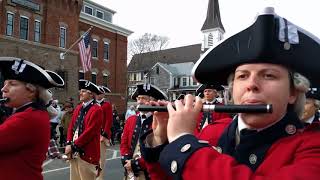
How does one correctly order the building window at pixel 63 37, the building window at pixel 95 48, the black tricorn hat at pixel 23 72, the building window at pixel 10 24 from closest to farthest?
the black tricorn hat at pixel 23 72 → the building window at pixel 10 24 → the building window at pixel 63 37 → the building window at pixel 95 48

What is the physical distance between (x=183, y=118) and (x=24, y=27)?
28730 mm

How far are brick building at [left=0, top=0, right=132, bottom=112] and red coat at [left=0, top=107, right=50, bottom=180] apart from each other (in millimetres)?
24061

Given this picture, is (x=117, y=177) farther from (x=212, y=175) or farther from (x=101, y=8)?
(x=101, y=8)

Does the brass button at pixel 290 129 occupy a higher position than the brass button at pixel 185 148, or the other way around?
the brass button at pixel 290 129

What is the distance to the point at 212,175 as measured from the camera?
173 cm

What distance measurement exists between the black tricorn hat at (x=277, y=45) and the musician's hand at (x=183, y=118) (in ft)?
1.15

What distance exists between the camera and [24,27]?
1129 inches

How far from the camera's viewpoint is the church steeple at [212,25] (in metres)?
75.7

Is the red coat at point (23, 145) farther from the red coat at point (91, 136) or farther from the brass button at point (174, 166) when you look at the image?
the red coat at point (91, 136)

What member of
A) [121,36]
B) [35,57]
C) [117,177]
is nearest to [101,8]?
[121,36]

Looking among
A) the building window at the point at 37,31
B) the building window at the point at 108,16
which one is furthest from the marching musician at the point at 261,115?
the building window at the point at 108,16

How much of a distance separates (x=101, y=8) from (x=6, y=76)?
37.1 meters

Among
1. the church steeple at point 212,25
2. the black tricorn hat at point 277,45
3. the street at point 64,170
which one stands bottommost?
the street at point 64,170

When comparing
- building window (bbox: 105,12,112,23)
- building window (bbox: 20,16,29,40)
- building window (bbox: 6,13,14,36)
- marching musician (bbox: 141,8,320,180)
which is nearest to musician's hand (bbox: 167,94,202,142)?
marching musician (bbox: 141,8,320,180)
